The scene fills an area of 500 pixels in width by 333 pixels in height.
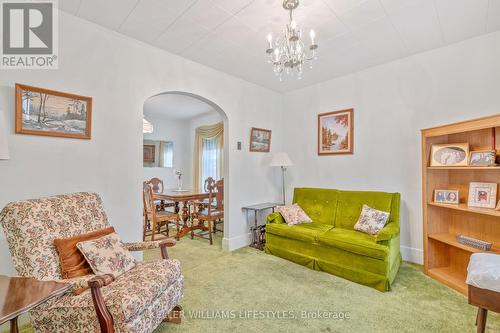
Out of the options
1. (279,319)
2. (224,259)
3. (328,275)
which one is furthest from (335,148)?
(279,319)

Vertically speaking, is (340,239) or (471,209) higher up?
(471,209)

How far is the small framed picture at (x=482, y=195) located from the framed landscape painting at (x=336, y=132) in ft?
4.93

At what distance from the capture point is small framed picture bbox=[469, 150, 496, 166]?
2289 mm

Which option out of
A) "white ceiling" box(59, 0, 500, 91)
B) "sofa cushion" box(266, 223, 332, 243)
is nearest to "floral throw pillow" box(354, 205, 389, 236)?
"sofa cushion" box(266, 223, 332, 243)

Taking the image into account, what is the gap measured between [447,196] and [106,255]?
347 centimetres

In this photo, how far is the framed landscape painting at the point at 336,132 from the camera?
12.2 ft

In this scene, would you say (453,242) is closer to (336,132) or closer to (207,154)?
(336,132)

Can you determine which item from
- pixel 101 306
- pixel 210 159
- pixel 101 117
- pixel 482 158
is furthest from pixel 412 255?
pixel 210 159

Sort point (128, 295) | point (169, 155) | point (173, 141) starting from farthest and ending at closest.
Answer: point (173, 141) → point (169, 155) → point (128, 295)

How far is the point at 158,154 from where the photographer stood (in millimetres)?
6449

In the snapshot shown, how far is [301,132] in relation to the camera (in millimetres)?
4309

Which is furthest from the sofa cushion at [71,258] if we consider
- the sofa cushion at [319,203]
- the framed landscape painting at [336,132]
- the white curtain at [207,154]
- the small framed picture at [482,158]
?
the white curtain at [207,154]

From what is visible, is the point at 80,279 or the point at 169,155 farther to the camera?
the point at 169,155

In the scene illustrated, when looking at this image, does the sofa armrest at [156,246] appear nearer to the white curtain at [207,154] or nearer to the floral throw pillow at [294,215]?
the floral throw pillow at [294,215]
